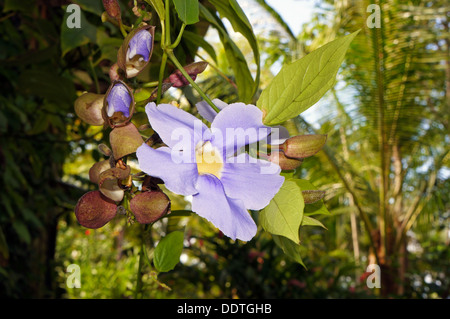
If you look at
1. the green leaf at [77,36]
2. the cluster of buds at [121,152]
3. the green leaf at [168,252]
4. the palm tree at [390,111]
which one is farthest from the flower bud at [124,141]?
the palm tree at [390,111]

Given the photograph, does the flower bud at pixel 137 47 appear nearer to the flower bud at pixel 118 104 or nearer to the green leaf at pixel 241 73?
the flower bud at pixel 118 104

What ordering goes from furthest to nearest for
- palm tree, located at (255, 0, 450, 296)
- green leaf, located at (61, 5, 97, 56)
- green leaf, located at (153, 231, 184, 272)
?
palm tree, located at (255, 0, 450, 296) → green leaf, located at (61, 5, 97, 56) → green leaf, located at (153, 231, 184, 272)

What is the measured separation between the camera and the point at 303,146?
0.21 meters

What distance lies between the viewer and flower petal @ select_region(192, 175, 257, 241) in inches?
7.0

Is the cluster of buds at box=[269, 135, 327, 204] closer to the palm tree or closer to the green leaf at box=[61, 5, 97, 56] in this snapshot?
the green leaf at box=[61, 5, 97, 56]

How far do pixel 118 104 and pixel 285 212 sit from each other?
0.33ft

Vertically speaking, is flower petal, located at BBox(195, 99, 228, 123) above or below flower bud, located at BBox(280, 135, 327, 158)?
above

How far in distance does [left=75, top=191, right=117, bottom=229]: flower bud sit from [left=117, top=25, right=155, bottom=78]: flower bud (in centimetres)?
7

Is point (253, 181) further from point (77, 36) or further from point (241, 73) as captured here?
point (77, 36)

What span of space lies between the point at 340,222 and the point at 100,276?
2.81m

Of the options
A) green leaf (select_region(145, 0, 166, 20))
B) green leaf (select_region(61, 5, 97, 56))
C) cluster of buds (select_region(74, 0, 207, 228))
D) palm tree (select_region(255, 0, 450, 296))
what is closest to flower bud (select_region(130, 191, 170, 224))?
cluster of buds (select_region(74, 0, 207, 228))

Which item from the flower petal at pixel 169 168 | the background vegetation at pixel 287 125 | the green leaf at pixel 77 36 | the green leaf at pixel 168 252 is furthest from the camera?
the background vegetation at pixel 287 125

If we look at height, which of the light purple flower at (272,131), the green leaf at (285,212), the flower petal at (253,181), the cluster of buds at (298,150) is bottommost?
the green leaf at (285,212)

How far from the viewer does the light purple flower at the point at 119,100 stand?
0.66ft
